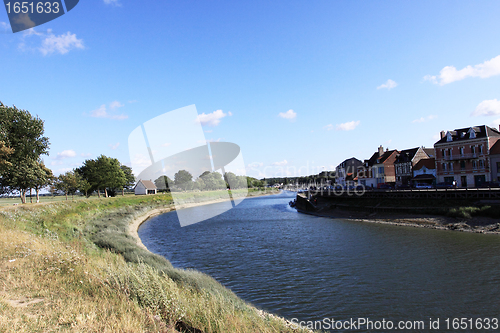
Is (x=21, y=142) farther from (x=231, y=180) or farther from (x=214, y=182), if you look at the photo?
(x=231, y=180)

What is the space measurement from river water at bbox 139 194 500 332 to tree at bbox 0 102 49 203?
18446 mm

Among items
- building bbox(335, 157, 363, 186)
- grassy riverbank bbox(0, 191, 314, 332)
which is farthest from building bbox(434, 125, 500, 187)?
grassy riverbank bbox(0, 191, 314, 332)

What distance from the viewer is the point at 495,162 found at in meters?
45.7

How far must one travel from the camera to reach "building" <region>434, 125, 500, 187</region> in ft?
155

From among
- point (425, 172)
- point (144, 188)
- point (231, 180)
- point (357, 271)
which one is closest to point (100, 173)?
point (144, 188)

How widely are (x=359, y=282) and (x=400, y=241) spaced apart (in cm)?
1311

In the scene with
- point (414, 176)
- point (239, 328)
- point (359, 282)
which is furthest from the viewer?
point (414, 176)

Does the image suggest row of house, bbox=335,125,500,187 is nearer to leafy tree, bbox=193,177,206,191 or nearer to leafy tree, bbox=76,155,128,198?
leafy tree, bbox=76,155,128,198

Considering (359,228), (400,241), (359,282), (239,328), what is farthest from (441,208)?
(239,328)

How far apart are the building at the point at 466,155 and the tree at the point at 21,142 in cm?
6393

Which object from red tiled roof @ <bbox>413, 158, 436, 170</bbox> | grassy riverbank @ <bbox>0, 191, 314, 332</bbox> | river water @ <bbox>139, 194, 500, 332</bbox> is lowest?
river water @ <bbox>139, 194, 500, 332</bbox>

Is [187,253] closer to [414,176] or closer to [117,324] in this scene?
[117,324]

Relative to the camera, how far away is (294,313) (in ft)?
40.8

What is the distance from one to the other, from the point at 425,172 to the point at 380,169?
45.4 feet
